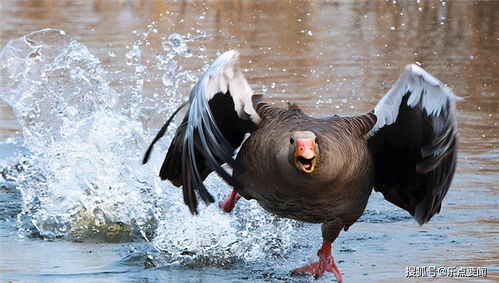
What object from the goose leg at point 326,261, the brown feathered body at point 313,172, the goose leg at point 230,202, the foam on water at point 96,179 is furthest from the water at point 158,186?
the brown feathered body at point 313,172

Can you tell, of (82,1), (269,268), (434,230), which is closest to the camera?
(269,268)

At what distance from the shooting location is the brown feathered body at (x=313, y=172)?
6.30 meters

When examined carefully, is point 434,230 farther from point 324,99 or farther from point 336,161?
point 324,99

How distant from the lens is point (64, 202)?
8539mm

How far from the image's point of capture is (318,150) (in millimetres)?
6160

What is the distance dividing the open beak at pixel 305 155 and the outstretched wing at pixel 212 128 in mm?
553

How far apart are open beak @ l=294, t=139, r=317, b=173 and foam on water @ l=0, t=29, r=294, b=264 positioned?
5.78 ft

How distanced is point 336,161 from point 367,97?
6569mm

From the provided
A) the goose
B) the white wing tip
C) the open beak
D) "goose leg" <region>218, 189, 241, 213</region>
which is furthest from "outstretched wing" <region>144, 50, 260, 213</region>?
the white wing tip

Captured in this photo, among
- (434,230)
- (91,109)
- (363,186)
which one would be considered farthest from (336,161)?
(91,109)

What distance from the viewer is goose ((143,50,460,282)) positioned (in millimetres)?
6371

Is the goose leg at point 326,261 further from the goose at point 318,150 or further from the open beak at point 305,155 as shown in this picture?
the open beak at point 305,155

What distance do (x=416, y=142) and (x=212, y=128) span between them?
1.38 metres

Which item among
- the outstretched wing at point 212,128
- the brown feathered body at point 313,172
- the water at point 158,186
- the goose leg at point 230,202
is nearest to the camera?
the brown feathered body at point 313,172
